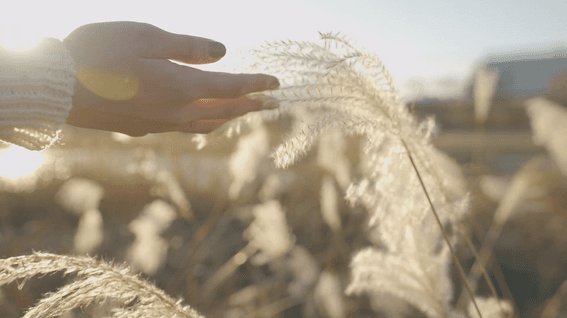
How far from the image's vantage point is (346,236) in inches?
130

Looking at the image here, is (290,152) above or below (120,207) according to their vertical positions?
above

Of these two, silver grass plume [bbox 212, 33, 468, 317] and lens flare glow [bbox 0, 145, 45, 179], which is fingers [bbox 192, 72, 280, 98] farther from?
lens flare glow [bbox 0, 145, 45, 179]

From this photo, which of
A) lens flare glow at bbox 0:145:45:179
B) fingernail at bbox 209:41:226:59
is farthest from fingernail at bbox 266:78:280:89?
Answer: lens flare glow at bbox 0:145:45:179

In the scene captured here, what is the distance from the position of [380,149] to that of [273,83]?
470mm

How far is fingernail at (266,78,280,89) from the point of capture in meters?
0.99

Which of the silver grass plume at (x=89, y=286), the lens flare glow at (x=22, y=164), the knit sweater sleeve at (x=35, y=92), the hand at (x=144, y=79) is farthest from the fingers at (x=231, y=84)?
the lens flare glow at (x=22, y=164)

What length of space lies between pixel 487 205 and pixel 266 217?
2548mm

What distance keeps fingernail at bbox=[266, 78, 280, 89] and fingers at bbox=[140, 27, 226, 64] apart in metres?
0.14

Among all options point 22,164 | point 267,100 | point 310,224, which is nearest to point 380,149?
point 267,100

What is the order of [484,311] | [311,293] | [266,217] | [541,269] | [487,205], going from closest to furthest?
[484,311] → [266,217] → [311,293] → [541,269] → [487,205]

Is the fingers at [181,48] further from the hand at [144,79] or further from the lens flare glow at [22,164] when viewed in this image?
the lens flare glow at [22,164]

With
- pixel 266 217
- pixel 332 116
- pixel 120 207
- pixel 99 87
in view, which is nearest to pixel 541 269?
pixel 266 217

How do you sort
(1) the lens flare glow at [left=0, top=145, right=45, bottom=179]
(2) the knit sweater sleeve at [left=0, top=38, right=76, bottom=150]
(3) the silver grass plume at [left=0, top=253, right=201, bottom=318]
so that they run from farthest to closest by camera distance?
(1) the lens flare glow at [left=0, top=145, right=45, bottom=179] < (2) the knit sweater sleeve at [left=0, top=38, right=76, bottom=150] < (3) the silver grass plume at [left=0, top=253, right=201, bottom=318]

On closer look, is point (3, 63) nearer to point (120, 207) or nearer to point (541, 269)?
point (541, 269)
